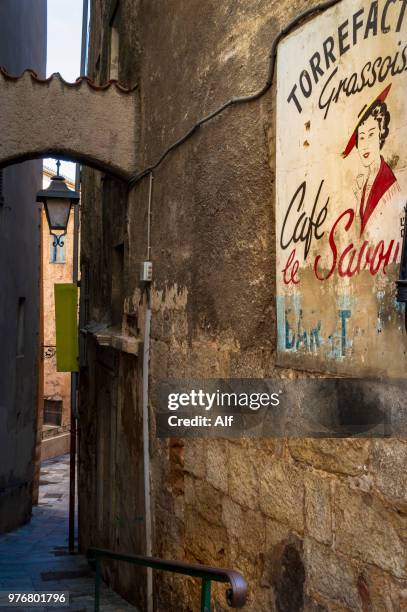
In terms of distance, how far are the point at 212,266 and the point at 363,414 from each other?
1.87 metres

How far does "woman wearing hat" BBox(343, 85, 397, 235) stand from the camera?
10.5ft

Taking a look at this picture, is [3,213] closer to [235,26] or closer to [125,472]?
[125,472]

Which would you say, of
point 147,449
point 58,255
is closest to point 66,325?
point 147,449

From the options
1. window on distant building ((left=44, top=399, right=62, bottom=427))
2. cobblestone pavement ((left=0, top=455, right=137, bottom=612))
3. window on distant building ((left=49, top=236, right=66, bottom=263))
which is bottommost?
window on distant building ((left=44, top=399, right=62, bottom=427))

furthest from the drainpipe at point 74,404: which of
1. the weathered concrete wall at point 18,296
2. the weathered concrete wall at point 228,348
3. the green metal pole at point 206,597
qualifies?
the green metal pole at point 206,597

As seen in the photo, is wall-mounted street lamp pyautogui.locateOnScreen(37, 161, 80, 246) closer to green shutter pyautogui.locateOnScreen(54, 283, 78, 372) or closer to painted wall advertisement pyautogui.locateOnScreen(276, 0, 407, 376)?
green shutter pyautogui.locateOnScreen(54, 283, 78, 372)

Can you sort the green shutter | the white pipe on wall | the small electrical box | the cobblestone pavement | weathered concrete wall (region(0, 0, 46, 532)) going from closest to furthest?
the white pipe on wall, the small electrical box, the cobblestone pavement, the green shutter, weathered concrete wall (region(0, 0, 46, 532))

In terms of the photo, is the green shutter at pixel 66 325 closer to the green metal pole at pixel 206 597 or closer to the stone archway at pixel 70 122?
the stone archway at pixel 70 122

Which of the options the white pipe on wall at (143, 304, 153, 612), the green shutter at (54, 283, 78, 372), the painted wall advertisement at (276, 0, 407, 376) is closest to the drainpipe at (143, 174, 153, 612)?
the white pipe on wall at (143, 304, 153, 612)

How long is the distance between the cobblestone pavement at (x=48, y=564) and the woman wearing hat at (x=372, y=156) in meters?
4.85

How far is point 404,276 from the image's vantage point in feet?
9.77

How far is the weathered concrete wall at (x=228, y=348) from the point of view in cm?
342

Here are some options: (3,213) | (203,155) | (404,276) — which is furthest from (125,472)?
(3,213)

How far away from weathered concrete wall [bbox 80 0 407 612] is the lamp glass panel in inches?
53.7
